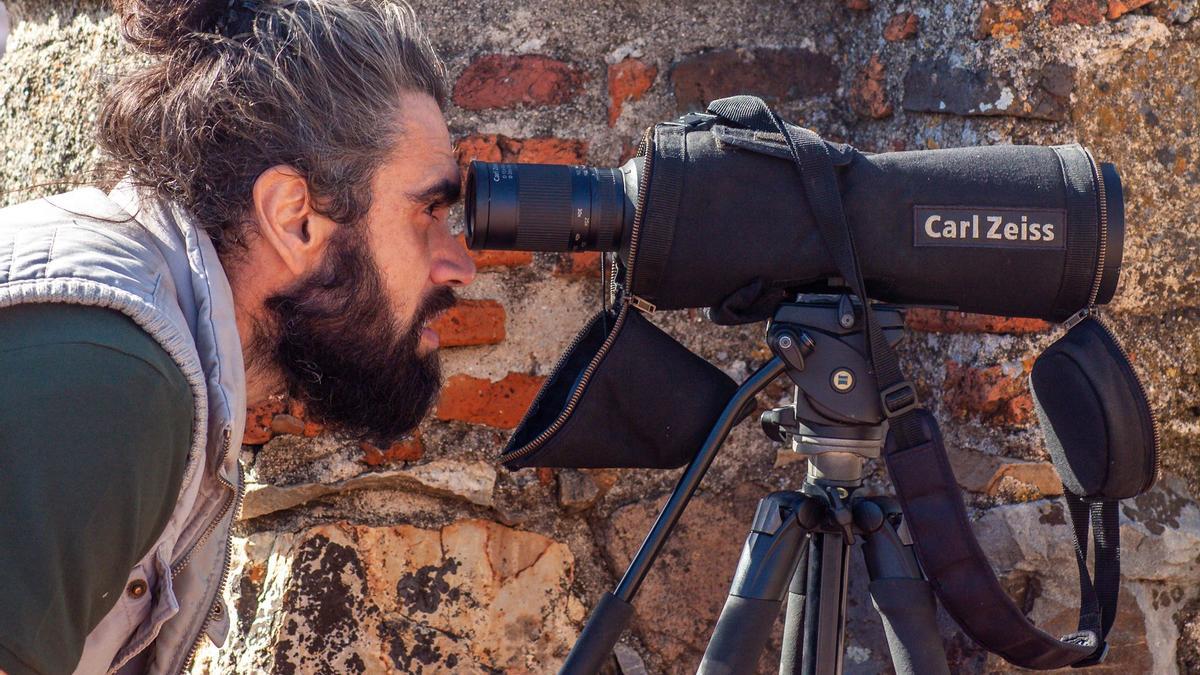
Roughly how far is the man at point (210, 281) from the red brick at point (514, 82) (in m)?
0.14

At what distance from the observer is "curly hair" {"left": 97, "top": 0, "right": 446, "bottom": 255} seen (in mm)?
1277

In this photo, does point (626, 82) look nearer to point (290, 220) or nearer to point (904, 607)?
point (290, 220)

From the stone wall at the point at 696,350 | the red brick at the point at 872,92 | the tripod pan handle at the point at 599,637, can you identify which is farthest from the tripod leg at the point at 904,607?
the red brick at the point at 872,92

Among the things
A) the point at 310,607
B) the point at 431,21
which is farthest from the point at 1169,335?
the point at 310,607

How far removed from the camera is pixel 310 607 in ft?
4.95

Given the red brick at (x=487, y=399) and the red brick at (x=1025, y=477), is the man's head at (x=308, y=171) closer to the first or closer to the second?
the red brick at (x=487, y=399)

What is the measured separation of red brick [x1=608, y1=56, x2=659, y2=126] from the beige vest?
0.63 m

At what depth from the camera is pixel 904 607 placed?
1128 mm

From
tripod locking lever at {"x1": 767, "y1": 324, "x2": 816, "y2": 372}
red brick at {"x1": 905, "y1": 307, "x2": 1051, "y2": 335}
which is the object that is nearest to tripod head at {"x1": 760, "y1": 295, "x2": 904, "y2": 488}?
tripod locking lever at {"x1": 767, "y1": 324, "x2": 816, "y2": 372}

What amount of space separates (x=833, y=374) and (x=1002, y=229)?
0.73 ft

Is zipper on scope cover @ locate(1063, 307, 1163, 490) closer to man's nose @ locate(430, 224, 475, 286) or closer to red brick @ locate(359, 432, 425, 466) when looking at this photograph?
man's nose @ locate(430, 224, 475, 286)

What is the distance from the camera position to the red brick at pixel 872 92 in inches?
63.1

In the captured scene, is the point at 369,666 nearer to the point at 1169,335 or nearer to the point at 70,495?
the point at 70,495

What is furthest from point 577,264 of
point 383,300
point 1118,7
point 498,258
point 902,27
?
point 1118,7
